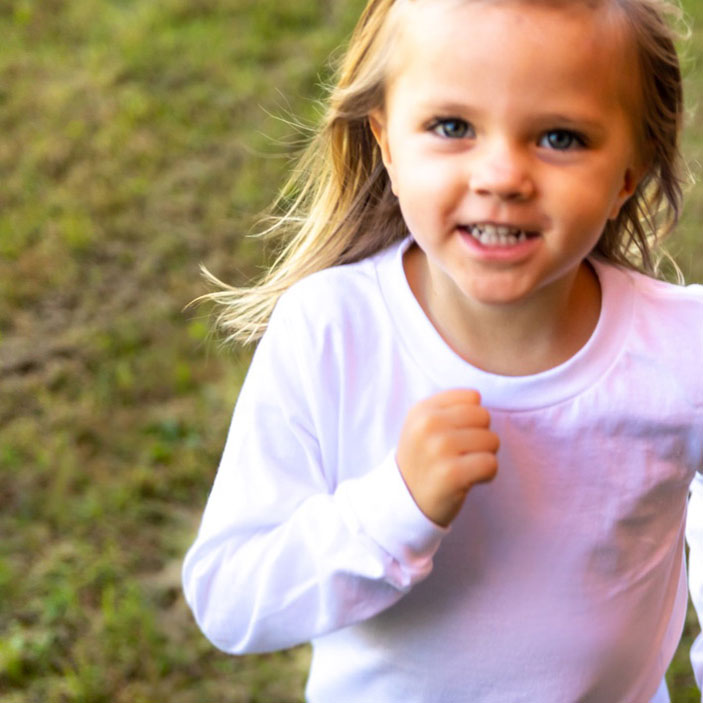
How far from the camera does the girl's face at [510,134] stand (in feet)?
3.76

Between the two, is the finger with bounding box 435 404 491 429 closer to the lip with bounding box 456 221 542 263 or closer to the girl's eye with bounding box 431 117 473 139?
the lip with bounding box 456 221 542 263

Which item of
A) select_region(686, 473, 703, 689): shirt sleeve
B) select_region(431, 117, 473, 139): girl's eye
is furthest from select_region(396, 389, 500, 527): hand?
select_region(686, 473, 703, 689): shirt sleeve

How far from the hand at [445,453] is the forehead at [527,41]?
322 mm

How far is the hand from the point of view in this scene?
115 centimetres

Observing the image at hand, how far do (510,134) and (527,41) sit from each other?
9cm

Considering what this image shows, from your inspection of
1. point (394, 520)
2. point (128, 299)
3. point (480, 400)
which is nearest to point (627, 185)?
point (480, 400)

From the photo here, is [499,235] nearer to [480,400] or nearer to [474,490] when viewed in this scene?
[480,400]

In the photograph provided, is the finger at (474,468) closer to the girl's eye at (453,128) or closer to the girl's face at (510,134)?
the girl's face at (510,134)

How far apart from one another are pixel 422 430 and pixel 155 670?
1.25 m

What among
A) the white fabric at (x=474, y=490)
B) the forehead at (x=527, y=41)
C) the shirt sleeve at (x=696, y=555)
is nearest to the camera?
the forehead at (x=527, y=41)

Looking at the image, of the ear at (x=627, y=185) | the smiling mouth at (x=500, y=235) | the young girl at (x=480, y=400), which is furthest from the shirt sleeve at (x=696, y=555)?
the smiling mouth at (x=500, y=235)

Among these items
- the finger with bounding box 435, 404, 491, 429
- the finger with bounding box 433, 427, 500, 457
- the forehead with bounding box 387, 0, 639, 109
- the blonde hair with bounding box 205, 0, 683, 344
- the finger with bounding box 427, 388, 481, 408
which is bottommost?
the finger with bounding box 433, 427, 500, 457

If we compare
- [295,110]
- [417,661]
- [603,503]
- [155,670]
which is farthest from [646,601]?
[295,110]

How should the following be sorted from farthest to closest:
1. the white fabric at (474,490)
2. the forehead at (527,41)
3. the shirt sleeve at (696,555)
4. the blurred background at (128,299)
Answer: the blurred background at (128,299) < the shirt sleeve at (696,555) < the white fabric at (474,490) < the forehead at (527,41)
